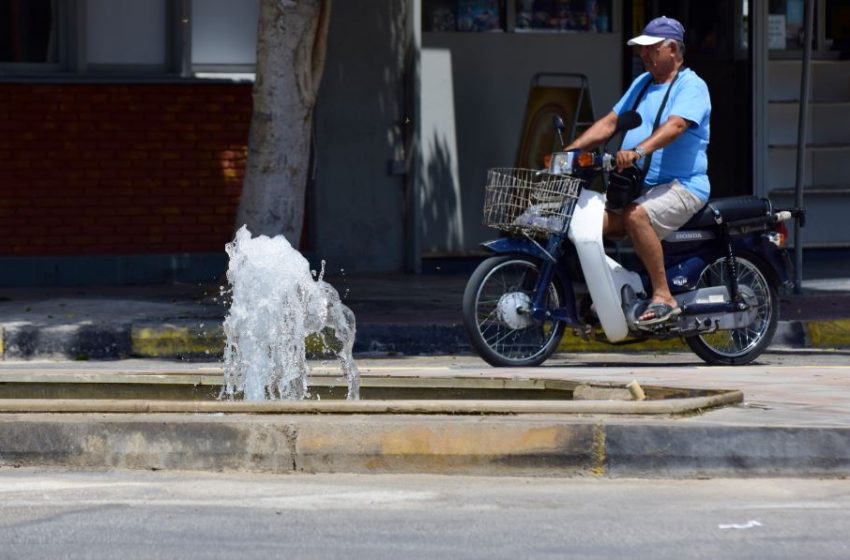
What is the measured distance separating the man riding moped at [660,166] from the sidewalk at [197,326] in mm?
1844

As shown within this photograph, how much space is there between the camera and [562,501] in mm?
6199

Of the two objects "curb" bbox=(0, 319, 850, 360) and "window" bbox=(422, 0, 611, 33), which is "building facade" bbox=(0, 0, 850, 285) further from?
"curb" bbox=(0, 319, 850, 360)

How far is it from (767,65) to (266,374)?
30.4 ft

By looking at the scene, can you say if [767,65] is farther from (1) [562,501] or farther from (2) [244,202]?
(1) [562,501]

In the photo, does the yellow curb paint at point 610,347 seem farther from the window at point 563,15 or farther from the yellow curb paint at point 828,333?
the window at point 563,15

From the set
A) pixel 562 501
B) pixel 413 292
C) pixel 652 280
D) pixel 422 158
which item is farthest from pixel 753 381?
pixel 422 158

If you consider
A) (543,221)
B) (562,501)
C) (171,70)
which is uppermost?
(171,70)

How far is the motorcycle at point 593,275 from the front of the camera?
9844 millimetres

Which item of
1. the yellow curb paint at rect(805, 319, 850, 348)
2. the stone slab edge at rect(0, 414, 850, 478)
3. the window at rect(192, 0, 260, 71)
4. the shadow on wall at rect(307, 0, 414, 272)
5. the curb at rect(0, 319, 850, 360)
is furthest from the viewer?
the shadow on wall at rect(307, 0, 414, 272)

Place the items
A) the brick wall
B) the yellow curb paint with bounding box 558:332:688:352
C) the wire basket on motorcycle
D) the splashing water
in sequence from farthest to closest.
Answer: the brick wall, the yellow curb paint with bounding box 558:332:688:352, the wire basket on motorcycle, the splashing water

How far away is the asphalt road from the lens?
542 cm

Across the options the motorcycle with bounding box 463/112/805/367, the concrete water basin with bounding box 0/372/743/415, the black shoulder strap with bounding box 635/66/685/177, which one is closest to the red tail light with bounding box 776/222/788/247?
the motorcycle with bounding box 463/112/805/367

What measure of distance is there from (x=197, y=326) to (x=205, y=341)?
0.54 feet

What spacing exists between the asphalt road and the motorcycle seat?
359 cm
